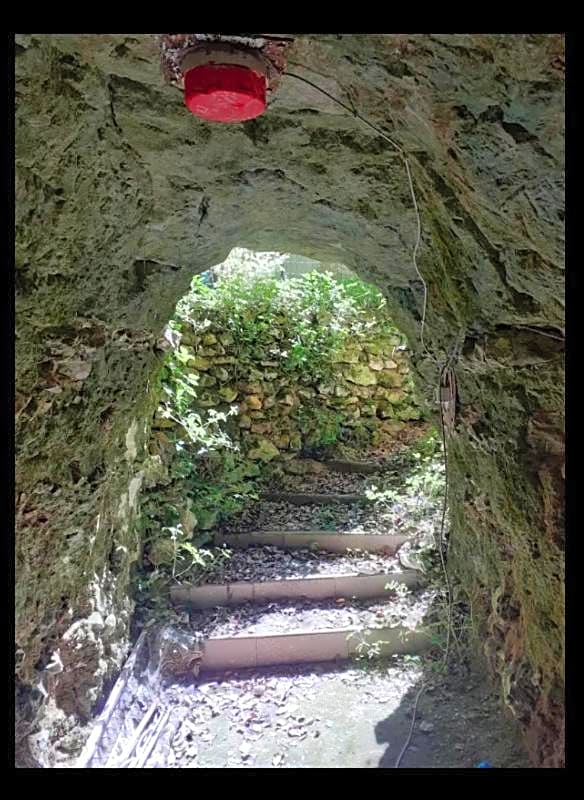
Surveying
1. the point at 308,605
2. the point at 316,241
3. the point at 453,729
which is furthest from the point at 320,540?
the point at 316,241

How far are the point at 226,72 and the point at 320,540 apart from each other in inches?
140

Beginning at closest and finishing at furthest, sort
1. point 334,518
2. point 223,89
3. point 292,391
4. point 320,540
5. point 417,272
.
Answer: point 223,89 < point 417,272 < point 320,540 < point 334,518 < point 292,391

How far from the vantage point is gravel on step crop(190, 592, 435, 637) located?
10.6 feet

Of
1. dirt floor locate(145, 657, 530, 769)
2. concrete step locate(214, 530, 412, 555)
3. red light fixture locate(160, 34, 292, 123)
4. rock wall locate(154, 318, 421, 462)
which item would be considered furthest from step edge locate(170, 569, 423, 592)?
red light fixture locate(160, 34, 292, 123)

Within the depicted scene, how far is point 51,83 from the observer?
109cm

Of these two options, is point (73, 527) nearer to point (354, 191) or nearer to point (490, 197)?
point (354, 191)

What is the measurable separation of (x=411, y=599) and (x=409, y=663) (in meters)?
0.50

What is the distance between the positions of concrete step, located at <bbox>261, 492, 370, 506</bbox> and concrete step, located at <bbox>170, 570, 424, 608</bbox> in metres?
0.95

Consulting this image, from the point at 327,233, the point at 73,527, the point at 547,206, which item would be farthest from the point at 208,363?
the point at 547,206

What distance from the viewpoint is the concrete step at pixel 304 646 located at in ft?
10.2

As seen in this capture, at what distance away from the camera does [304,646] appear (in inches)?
125

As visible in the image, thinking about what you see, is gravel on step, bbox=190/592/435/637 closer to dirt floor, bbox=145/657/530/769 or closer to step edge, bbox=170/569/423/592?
step edge, bbox=170/569/423/592

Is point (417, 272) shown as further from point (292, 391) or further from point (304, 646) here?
point (292, 391)
